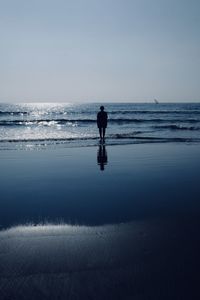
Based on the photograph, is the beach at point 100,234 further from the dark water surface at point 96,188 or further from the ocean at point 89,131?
the ocean at point 89,131

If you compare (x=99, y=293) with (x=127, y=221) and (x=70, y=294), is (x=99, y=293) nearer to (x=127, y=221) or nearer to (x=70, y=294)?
(x=70, y=294)

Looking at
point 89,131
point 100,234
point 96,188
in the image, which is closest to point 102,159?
point 96,188

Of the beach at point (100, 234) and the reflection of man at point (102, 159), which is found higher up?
the beach at point (100, 234)

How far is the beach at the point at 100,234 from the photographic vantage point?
3.55 m

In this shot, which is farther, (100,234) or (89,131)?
(89,131)

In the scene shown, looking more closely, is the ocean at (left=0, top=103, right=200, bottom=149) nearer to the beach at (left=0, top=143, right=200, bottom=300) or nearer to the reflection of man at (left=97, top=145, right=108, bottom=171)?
the reflection of man at (left=97, top=145, right=108, bottom=171)

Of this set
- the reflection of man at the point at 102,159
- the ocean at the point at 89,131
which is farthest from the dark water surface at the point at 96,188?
the ocean at the point at 89,131

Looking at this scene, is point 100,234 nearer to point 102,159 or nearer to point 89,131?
point 102,159

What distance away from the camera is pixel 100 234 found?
5.02 m

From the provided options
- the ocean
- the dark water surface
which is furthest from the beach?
the ocean

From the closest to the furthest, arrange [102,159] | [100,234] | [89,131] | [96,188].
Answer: [100,234] < [96,188] < [102,159] < [89,131]

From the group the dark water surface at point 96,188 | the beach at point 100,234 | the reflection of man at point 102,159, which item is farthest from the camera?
the reflection of man at point 102,159

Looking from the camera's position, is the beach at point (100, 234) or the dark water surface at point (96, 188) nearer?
the beach at point (100, 234)

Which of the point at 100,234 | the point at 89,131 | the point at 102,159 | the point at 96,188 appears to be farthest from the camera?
the point at 89,131
